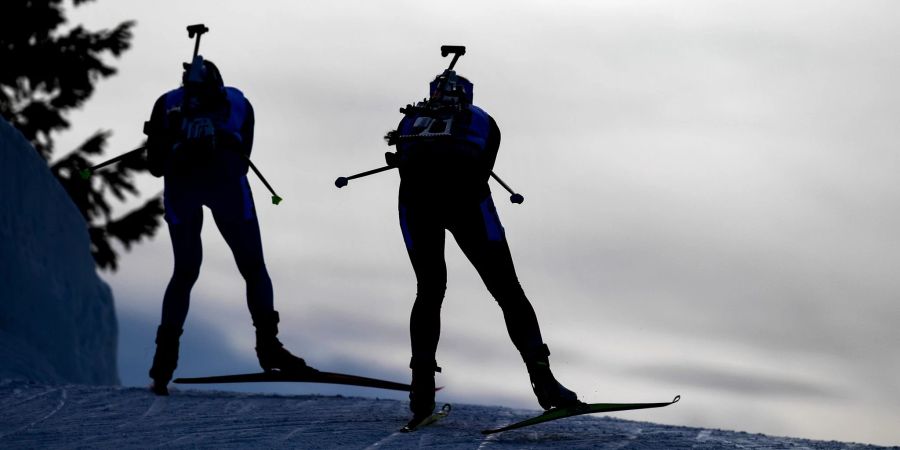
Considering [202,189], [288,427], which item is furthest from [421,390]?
[202,189]

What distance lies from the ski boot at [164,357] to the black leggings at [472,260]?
2557 millimetres

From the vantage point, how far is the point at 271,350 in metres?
9.48

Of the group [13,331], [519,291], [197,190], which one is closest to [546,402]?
[519,291]

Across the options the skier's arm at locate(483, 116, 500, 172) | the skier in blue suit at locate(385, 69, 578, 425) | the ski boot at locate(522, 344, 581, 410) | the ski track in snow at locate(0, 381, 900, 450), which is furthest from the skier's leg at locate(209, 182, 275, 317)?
the ski boot at locate(522, 344, 581, 410)

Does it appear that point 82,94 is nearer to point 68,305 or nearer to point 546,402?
point 68,305

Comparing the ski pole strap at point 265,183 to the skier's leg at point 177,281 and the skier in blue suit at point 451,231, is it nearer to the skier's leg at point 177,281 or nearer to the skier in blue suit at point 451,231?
the skier's leg at point 177,281

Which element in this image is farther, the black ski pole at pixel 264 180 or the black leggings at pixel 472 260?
the black ski pole at pixel 264 180

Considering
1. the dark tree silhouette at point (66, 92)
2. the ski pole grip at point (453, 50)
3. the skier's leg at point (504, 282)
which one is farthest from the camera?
the dark tree silhouette at point (66, 92)

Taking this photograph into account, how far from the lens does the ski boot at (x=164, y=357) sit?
937 centimetres

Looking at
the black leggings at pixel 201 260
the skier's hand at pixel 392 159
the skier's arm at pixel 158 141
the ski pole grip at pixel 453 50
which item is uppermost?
the ski pole grip at pixel 453 50

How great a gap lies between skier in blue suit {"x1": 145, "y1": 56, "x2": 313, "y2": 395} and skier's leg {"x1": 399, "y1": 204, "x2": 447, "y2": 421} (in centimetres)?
199

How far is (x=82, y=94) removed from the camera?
23.3 m

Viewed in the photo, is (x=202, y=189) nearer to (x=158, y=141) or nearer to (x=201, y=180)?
(x=201, y=180)

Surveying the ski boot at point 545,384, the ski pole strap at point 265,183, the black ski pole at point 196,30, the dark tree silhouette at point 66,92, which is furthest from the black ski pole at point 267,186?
the dark tree silhouette at point 66,92
